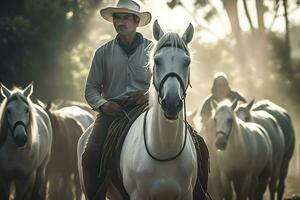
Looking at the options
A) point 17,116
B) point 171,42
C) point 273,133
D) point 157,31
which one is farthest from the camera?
point 273,133

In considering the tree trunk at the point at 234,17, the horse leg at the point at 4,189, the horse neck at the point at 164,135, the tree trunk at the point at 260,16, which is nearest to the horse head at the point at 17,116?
the horse leg at the point at 4,189

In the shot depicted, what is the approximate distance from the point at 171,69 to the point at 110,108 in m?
→ 1.63

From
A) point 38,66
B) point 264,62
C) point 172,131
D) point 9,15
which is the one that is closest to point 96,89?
point 172,131

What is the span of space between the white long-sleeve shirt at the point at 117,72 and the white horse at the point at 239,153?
411 centimetres

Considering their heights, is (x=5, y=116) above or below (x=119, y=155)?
above

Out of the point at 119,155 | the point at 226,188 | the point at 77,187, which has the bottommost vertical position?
the point at 226,188

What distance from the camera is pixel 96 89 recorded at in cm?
797

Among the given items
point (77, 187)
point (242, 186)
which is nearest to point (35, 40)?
point (77, 187)

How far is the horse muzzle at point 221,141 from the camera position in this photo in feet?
38.6

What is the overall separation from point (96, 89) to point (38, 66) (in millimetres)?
12499

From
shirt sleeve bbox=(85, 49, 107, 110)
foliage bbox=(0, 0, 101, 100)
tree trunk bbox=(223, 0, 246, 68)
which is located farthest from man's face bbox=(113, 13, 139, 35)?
tree trunk bbox=(223, 0, 246, 68)

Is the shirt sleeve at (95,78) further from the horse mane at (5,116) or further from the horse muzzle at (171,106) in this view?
the horse mane at (5,116)

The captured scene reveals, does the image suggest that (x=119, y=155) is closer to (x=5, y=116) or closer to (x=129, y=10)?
(x=129, y=10)

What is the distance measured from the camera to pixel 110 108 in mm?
7793
